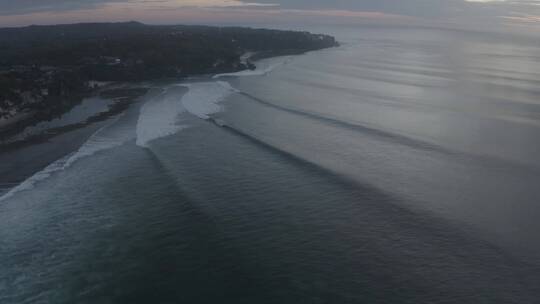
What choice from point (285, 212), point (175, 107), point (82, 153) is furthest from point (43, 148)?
point (285, 212)

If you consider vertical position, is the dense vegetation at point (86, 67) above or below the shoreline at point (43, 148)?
above

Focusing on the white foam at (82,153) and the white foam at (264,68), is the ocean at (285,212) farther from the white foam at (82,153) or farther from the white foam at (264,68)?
the white foam at (264,68)

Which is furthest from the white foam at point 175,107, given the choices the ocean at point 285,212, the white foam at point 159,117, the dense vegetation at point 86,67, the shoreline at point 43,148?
the dense vegetation at point 86,67

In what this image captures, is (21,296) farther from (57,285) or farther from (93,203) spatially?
(93,203)

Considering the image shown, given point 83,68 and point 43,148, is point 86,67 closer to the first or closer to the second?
point 83,68

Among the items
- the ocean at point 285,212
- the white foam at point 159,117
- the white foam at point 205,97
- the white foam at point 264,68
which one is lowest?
the ocean at point 285,212

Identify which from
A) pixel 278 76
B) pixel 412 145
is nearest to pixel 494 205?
pixel 412 145
